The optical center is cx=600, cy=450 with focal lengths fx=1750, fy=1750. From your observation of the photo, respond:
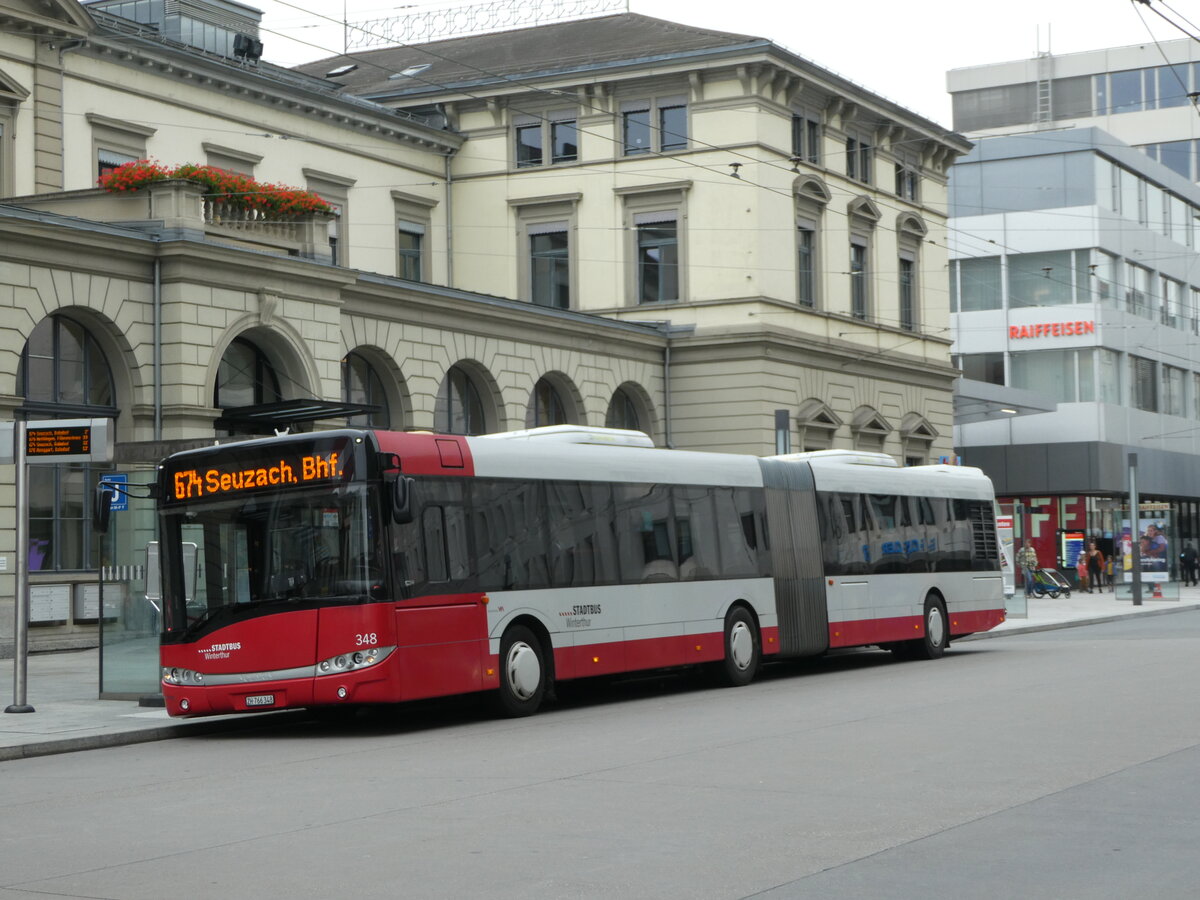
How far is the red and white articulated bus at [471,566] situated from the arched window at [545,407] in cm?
1555

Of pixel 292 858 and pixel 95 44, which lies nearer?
pixel 292 858

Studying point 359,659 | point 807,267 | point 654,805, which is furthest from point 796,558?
point 807,267

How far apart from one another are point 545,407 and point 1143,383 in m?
34.0

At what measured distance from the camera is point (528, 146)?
43.7 m

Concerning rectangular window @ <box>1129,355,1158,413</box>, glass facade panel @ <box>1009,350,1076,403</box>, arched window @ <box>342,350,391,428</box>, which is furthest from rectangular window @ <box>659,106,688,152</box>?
rectangular window @ <box>1129,355,1158,413</box>

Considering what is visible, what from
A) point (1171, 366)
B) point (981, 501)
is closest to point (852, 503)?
Answer: point (981, 501)

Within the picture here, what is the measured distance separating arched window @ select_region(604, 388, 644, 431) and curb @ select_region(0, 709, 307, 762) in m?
22.9

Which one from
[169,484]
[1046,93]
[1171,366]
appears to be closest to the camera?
[169,484]

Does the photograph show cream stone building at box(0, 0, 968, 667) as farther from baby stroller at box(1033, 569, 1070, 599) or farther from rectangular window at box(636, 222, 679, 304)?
baby stroller at box(1033, 569, 1070, 599)

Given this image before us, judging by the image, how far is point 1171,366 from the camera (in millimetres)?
68188

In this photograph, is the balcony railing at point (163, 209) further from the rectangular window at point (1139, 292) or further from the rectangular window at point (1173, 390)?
the rectangular window at point (1173, 390)

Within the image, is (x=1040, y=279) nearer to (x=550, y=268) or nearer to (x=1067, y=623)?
(x=550, y=268)

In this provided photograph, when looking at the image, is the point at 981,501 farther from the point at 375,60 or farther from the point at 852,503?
the point at 375,60

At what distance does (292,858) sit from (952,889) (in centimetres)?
330
